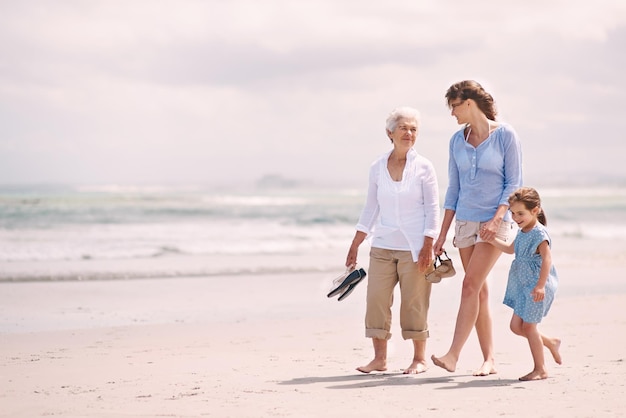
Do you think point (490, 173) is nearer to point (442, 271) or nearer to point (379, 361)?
point (442, 271)

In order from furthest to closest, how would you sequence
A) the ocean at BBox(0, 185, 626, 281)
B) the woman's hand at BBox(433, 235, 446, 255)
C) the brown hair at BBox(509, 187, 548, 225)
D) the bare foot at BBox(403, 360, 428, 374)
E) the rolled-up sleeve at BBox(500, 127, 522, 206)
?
the ocean at BBox(0, 185, 626, 281) < the bare foot at BBox(403, 360, 428, 374) < the woman's hand at BBox(433, 235, 446, 255) < the rolled-up sleeve at BBox(500, 127, 522, 206) < the brown hair at BBox(509, 187, 548, 225)

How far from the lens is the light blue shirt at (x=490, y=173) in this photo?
15.6 feet

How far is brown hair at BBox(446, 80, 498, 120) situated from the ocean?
7832 millimetres

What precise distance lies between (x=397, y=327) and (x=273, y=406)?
3.44m

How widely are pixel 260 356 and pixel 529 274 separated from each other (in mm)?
2201

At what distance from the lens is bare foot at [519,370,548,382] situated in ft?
15.8

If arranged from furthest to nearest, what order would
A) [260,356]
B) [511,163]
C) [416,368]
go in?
[260,356] < [416,368] < [511,163]

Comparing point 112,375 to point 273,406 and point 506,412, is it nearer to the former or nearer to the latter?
point 273,406

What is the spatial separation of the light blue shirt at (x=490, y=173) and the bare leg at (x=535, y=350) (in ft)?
2.12

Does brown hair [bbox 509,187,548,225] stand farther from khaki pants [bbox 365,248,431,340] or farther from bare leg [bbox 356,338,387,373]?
bare leg [bbox 356,338,387,373]

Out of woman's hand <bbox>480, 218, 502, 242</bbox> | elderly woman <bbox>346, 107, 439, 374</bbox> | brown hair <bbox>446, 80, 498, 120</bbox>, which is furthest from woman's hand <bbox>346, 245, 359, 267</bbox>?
brown hair <bbox>446, 80, 498, 120</bbox>

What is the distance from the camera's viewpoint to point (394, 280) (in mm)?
5117

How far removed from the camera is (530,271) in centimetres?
477

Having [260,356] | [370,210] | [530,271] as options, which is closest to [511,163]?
[530,271]
